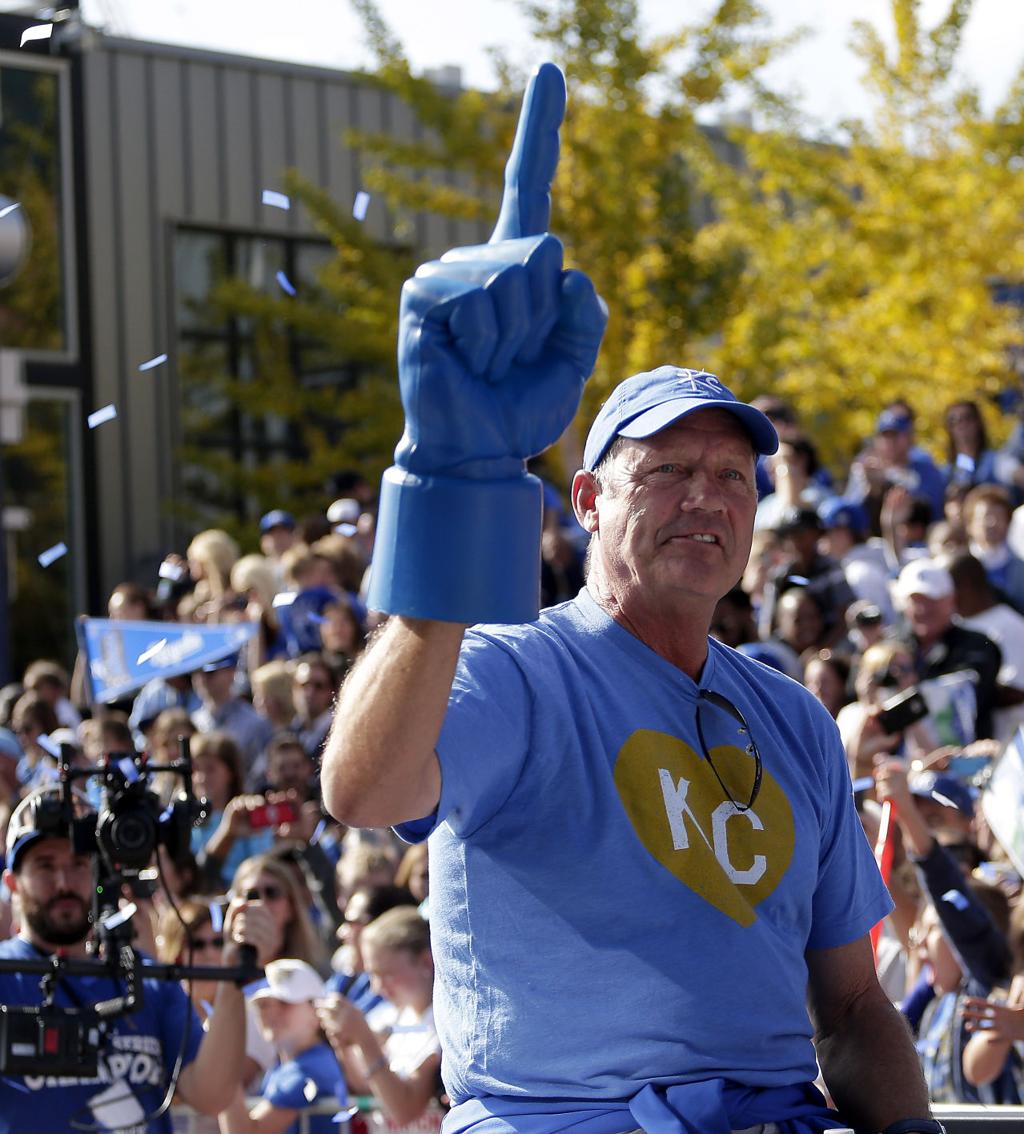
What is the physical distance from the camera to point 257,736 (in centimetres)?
957

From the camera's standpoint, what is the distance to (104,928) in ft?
14.3

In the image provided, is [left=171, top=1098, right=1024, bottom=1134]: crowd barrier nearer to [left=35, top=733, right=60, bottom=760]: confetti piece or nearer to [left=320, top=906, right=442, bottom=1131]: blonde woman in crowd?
[left=320, top=906, right=442, bottom=1131]: blonde woman in crowd

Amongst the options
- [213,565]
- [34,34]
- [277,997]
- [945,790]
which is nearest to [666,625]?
[34,34]

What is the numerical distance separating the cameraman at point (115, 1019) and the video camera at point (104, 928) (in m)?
0.10

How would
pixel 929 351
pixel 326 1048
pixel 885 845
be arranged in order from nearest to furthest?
1. pixel 885 845
2. pixel 326 1048
3. pixel 929 351

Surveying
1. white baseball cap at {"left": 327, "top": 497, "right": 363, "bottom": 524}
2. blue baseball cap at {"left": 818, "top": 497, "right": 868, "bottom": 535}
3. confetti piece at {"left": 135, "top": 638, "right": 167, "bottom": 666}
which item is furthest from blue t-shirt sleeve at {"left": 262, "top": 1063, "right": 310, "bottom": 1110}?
white baseball cap at {"left": 327, "top": 497, "right": 363, "bottom": 524}

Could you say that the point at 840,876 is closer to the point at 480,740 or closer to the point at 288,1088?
the point at 480,740

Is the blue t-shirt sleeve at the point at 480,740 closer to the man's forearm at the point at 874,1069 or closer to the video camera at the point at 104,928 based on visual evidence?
the man's forearm at the point at 874,1069

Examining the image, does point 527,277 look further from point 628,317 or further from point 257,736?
point 628,317

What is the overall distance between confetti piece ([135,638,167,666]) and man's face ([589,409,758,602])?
20.1 feet

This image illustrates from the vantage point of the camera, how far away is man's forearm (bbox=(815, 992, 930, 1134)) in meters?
2.88

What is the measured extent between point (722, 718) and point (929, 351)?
1329 cm

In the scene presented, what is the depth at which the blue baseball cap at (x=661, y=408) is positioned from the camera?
2.75 m

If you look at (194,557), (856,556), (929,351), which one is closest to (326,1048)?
(856,556)
